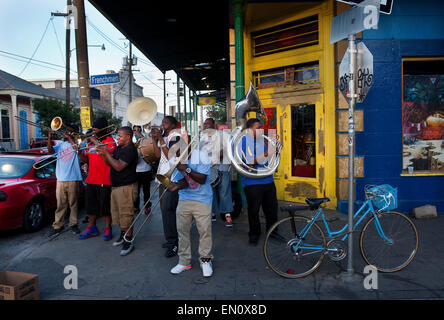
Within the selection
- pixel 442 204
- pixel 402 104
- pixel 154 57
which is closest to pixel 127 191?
pixel 402 104

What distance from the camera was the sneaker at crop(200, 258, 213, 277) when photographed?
12.2 ft

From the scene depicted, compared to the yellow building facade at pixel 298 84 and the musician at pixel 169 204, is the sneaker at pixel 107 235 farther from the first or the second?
the yellow building facade at pixel 298 84

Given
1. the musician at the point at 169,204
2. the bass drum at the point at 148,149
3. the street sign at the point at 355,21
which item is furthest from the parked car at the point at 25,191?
the street sign at the point at 355,21

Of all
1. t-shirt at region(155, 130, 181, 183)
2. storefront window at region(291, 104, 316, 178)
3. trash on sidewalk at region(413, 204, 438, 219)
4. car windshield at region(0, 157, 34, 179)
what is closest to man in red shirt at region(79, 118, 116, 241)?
t-shirt at region(155, 130, 181, 183)

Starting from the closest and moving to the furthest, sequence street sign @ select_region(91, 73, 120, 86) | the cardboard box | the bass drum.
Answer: the cardboard box, the bass drum, street sign @ select_region(91, 73, 120, 86)

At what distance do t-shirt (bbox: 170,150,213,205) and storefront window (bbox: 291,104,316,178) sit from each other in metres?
3.54

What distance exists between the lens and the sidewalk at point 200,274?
3338 mm

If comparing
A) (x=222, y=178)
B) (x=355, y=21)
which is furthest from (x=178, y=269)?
(x=355, y=21)

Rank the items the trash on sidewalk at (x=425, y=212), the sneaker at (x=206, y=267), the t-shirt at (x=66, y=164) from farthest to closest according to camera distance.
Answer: the trash on sidewalk at (x=425, y=212) → the t-shirt at (x=66, y=164) → the sneaker at (x=206, y=267)

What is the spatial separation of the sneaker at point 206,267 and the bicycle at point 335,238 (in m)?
Answer: 0.69

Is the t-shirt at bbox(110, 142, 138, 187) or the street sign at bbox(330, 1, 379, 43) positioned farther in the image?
the t-shirt at bbox(110, 142, 138, 187)

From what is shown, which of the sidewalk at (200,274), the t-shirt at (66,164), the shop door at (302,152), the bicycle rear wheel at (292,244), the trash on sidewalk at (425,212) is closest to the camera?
the sidewalk at (200,274)

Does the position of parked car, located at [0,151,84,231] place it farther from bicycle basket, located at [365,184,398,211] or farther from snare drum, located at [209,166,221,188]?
bicycle basket, located at [365,184,398,211]
